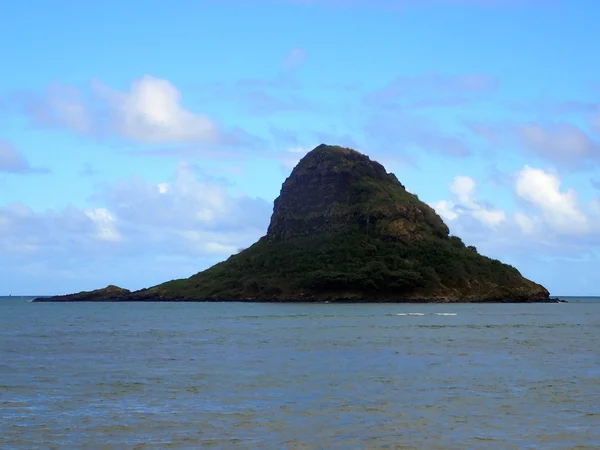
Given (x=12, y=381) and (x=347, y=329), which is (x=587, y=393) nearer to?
(x=12, y=381)

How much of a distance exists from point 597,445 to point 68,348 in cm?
5244

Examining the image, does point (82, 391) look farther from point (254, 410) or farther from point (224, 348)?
point (224, 348)

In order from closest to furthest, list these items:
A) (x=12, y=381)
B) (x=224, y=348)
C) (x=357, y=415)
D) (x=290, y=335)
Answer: (x=357, y=415), (x=12, y=381), (x=224, y=348), (x=290, y=335)

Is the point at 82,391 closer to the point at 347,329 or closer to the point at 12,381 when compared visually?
the point at 12,381

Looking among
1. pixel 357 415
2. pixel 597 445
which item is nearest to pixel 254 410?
pixel 357 415

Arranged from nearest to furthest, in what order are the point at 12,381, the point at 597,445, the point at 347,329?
the point at 597,445 < the point at 12,381 < the point at 347,329

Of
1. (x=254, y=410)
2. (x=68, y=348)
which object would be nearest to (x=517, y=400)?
(x=254, y=410)

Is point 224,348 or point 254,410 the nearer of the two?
point 254,410

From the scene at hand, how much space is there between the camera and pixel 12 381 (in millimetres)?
44562

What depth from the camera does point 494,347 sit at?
68.1 m

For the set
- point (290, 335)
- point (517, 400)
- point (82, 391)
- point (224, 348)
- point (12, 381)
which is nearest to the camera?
point (517, 400)

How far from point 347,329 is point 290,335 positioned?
41.9ft

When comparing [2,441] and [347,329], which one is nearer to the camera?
[2,441]

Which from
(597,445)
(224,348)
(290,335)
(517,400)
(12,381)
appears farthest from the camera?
(290,335)
